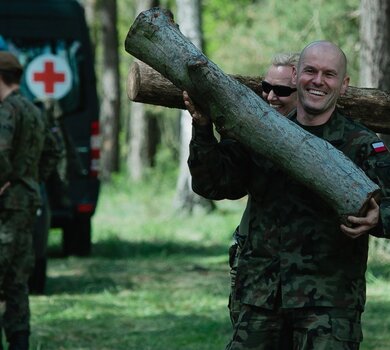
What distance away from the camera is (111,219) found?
22.3 metres

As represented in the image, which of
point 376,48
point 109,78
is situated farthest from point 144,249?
point 109,78

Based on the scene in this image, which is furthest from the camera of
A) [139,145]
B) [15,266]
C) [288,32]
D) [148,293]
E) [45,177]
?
[139,145]

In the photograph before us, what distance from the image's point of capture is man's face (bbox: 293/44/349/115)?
534cm

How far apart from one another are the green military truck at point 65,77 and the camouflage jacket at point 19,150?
542cm

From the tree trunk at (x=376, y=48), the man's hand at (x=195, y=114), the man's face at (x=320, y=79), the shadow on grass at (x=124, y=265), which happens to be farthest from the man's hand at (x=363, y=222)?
the tree trunk at (x=376, y=48)

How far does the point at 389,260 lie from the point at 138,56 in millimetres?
8971

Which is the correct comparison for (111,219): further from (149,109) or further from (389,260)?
(149,109)

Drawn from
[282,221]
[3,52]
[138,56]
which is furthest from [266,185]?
[3,52]

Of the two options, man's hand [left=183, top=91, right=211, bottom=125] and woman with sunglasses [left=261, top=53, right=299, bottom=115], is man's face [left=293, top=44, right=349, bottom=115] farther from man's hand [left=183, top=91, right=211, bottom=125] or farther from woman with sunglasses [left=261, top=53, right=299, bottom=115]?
woman with sunglasses [left=261, top=53, right=299, bottom=115]

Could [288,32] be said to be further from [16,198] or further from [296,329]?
[296,329]

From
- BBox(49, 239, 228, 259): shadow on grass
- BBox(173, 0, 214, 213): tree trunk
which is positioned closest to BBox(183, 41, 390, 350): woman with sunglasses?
BBox(49, 239, 228, 259): shadow on grass

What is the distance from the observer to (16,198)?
8.51 metres

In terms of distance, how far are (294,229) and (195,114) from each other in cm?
61

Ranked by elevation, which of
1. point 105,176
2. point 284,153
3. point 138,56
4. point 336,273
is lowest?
point 105,176
